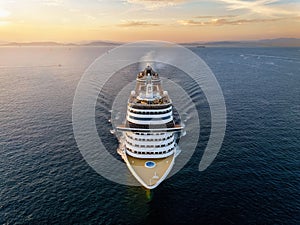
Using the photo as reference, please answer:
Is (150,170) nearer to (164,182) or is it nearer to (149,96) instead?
(164,182)

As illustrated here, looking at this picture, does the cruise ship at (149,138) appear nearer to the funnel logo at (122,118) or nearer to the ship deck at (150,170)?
the ship deck at (150,170)

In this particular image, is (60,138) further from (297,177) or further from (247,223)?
(297,177)

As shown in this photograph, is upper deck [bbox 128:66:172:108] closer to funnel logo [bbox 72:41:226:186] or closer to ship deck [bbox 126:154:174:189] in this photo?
ship deck [bbox 126:154:174:189]

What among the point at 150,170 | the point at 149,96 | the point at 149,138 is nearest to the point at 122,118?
the point at 149,96

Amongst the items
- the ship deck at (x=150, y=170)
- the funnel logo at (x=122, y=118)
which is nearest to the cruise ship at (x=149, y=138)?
the ship deck at (x=150, y=170)

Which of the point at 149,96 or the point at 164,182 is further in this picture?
the point at 149,96

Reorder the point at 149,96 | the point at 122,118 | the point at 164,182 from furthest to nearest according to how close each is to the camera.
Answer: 1. the point at 122,118
2. the point at 149,96
3. the point at 164,182

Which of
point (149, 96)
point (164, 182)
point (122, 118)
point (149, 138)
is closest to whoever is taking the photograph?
point (164, 182)

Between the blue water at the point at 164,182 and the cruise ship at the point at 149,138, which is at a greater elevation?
the cruise ship at the point at 149,138

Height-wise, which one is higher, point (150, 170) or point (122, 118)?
point (122, 118)
